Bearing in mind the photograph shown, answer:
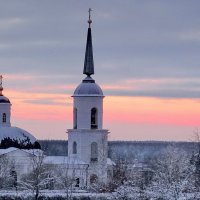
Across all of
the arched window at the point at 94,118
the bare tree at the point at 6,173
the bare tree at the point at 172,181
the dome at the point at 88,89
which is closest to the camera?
the bare tree at the point at 172,181

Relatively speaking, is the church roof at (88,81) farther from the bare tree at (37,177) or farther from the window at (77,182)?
the window at (77,182)

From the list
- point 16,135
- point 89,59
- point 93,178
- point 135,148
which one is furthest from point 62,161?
point 135,148

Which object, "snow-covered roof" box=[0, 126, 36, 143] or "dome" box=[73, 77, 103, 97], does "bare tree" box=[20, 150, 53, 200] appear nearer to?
"snow-covered roof" box=[0, 126, 36, 143]

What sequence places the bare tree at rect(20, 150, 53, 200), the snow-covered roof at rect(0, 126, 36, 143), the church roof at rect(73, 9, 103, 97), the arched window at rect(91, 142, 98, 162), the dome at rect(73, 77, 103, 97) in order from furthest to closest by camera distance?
the snow-covered roof at rect(0, 126, 36, 143) < the arched window at rect(91, 142, 98, 162) < the church roof at rect(73, 9, 103, 97) < the dome at rect(73, 77, 103, 97) < the bare tree at rect(20, 150, 53, 200)

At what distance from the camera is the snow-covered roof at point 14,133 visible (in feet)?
303

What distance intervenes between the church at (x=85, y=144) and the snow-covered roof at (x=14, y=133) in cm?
66

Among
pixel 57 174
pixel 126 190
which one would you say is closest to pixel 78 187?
pixel 57 174

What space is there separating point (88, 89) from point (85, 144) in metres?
4.48

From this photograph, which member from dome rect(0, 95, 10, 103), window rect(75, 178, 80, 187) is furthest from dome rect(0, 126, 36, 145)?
window rect(75, 178, 80, 187)

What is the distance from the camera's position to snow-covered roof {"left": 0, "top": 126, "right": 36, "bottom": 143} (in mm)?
92375

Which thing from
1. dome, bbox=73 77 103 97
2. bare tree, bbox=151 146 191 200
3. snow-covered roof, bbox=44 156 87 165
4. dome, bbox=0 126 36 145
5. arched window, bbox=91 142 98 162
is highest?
A: dome, bbox=73 77 103 97

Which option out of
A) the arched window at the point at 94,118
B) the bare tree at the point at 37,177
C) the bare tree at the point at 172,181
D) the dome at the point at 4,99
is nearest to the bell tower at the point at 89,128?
the arched window at the point at 94,118

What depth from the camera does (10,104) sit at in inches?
3863

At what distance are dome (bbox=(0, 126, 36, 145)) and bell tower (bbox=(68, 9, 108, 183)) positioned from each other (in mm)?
4270
